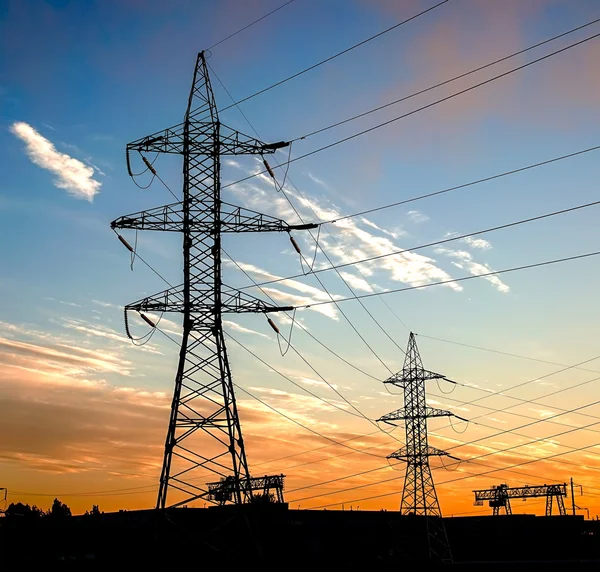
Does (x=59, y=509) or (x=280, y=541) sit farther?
(x=59, y=509)

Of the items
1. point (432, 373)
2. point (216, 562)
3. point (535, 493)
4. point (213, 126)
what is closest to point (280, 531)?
point (432, 373)

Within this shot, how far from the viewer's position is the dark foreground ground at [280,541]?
115 feet

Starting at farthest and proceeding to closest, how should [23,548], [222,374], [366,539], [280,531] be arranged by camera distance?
1. [366,539]
2. [280,531]
3. [23,548]
4. [222,374]

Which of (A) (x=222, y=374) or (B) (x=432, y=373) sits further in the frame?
(B) (x=432, y=373)

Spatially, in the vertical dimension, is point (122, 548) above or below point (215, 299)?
below

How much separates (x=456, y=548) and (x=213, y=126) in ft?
302

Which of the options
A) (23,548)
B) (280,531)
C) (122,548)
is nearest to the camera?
(122,548)

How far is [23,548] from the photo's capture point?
66.2 meters

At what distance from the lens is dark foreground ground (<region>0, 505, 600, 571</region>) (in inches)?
1382

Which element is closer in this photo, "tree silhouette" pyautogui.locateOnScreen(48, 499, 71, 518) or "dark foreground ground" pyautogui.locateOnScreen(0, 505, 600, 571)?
"dark foreground ground" pyautogui.locateOnScreen(0, 505, 600, 571)

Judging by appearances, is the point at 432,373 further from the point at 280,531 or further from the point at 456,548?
the point at 456,548

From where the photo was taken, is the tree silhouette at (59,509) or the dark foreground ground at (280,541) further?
the tree silhouette at (59,509)

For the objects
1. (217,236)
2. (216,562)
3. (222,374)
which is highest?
(217,236)

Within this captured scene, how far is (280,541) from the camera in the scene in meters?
66.0
